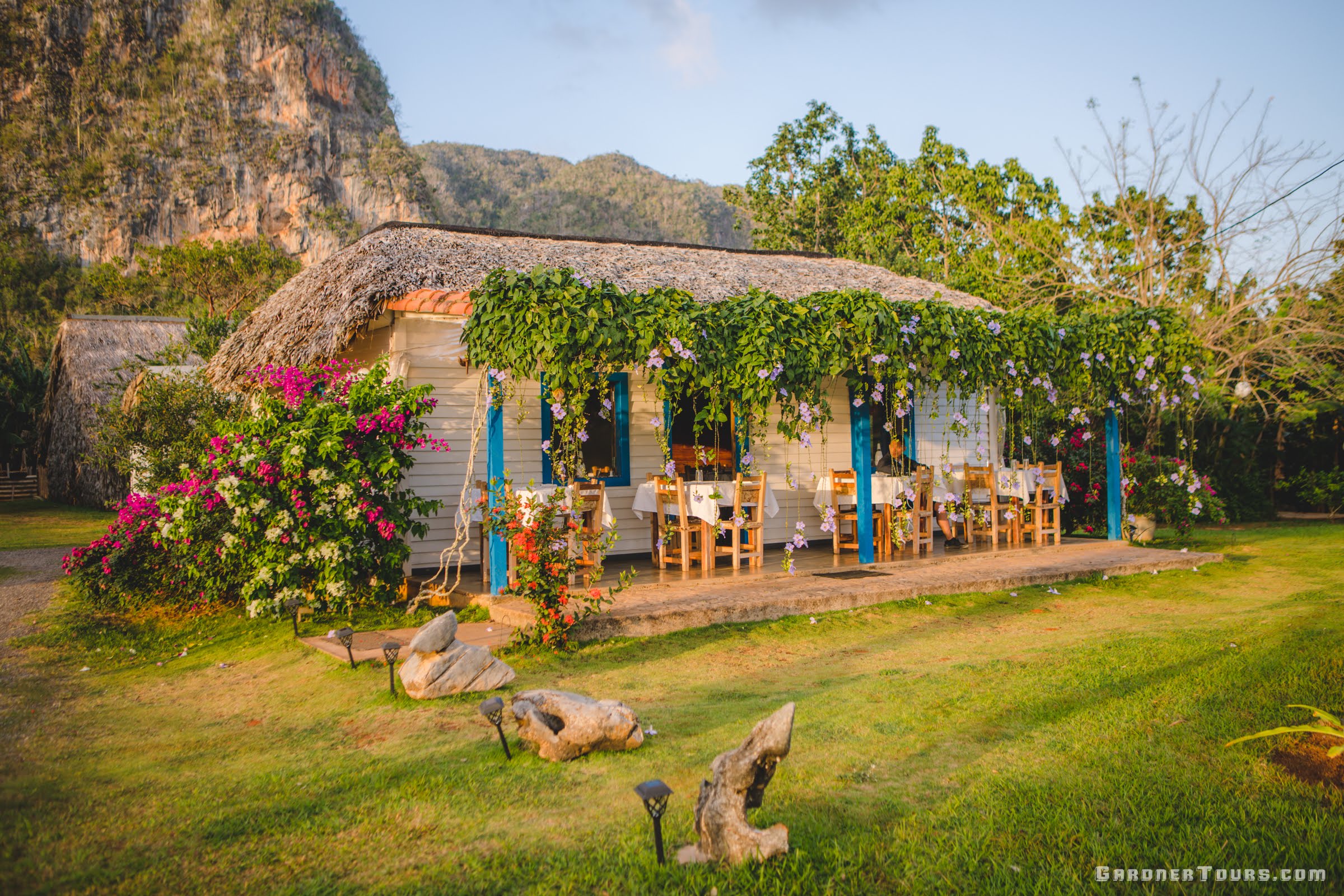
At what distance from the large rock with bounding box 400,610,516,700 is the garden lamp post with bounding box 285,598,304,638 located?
209 cm

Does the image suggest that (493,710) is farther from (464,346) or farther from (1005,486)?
(1005,486)

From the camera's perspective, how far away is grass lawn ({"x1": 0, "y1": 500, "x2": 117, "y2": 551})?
1306 cm

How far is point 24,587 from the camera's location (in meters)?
8.90

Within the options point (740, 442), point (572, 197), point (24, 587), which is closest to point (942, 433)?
point (740, 442)

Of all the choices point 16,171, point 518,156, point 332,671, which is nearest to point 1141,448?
point 332,671

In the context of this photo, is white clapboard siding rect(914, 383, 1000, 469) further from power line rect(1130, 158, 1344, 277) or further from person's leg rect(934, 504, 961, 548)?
power line rect(1130, 158, 1344, 277)

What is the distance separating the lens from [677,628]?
680 centimetres

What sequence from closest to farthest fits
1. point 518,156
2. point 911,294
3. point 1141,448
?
point 911,294
point 1141,448
point 518,156

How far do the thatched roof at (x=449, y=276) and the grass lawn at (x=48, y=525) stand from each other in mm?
4722

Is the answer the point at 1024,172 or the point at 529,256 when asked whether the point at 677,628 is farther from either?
the point at 1024,172

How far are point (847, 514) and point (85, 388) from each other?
1692 cm

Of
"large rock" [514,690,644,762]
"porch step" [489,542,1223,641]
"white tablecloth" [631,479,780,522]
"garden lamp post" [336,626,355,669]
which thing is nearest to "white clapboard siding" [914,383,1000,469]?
"porch step" [489,542,1223,641]

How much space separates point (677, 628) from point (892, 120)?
73.4 feet

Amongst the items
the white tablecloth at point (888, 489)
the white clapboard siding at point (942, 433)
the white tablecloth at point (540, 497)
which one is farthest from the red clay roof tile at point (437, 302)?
the white clapboard siding at point (942, 433)
